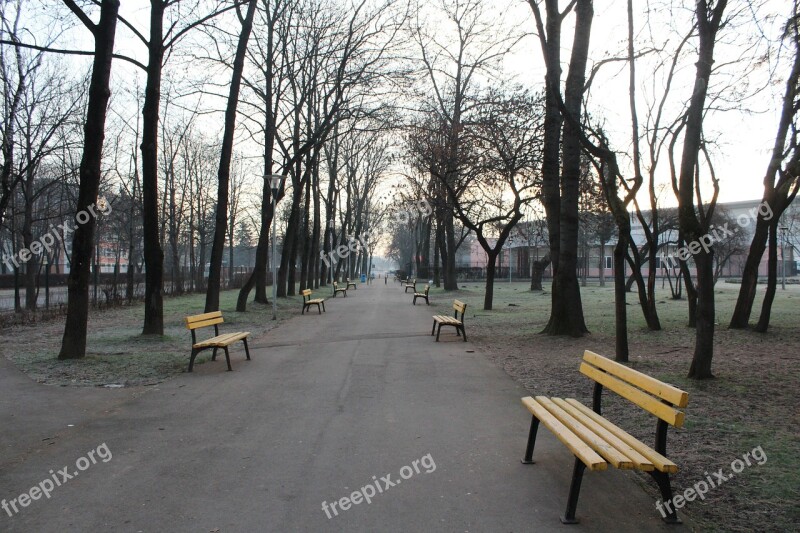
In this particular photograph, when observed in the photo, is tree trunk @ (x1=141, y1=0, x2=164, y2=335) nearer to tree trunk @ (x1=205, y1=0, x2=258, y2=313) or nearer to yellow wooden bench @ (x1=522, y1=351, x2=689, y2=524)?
tree trunk @ (x1=205, y1=0, x2=258, y2=313)

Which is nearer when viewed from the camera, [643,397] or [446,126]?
[643,397]

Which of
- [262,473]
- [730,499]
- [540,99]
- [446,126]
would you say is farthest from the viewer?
[446,126]

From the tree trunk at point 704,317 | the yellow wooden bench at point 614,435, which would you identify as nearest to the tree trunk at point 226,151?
the tree trunk at point 704,317

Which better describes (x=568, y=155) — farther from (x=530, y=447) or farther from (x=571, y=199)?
(x=530, y=447)

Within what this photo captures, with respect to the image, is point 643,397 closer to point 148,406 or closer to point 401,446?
point 401,446

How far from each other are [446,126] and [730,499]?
18.1m

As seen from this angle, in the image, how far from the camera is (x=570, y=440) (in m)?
3.91

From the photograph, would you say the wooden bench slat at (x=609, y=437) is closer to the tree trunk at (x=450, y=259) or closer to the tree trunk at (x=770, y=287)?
the tree trunk at (x=770, y=287)

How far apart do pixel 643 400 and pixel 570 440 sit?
71cm

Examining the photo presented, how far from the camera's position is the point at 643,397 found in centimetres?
423

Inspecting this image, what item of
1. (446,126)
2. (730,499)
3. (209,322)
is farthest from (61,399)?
(446,126)

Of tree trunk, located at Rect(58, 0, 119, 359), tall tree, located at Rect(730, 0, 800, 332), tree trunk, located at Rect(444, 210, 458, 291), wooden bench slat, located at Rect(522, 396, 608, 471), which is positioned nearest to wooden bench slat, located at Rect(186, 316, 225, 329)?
tree trunk, located at Rect(58, 0, 119, 359)

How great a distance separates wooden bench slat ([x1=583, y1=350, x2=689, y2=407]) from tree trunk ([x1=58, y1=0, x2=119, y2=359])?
8.15 metres

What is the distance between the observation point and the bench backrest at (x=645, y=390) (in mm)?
3768
